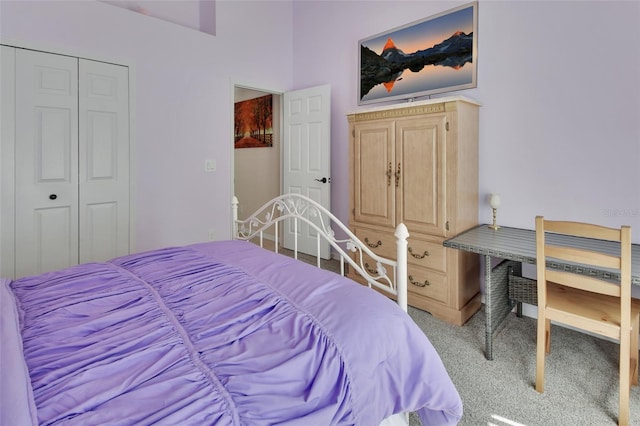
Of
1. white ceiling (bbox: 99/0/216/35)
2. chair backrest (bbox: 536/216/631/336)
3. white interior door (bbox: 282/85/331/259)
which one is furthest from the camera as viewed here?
white interior door (bbox: 282/85/331/259)

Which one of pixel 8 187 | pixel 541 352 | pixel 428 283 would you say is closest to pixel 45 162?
pixel 8 187

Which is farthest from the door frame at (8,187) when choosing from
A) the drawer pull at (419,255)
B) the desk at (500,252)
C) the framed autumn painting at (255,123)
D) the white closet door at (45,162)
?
the desk at (500,252)

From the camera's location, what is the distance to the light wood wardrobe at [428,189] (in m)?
2.54

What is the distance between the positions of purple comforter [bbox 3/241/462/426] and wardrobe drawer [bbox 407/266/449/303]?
1464 mm

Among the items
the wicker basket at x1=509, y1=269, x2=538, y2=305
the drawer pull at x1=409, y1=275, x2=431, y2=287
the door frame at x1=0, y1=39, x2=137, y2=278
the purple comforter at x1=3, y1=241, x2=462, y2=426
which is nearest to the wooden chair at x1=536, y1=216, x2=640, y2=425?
the wicker basket at x1=509, y1=269, x2=538, y2=305

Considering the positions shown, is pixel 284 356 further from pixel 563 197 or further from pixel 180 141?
pixel 180 141

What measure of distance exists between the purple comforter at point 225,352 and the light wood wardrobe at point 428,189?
1462mm

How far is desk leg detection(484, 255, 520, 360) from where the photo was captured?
213cm

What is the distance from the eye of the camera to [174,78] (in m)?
3.46

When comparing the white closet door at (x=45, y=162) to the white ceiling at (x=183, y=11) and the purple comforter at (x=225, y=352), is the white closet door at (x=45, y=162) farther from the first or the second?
the purple comforter at (x=225, y=352)

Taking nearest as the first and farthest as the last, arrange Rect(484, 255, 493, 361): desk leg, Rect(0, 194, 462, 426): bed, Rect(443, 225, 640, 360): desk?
Rect(0, 194, 462, 426): bed, Rect(443, 225, 640, 360): desk, Rect(484, 255, 493, 361): desk leg

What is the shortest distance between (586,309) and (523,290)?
583 millimetres

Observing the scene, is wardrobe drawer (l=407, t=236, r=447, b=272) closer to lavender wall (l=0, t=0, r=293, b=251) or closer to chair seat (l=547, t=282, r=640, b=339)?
chair seat (l=547, t=282, r=640, b=339)

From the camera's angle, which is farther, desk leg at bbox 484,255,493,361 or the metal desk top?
desk leg at bbox 484,255,493,361
